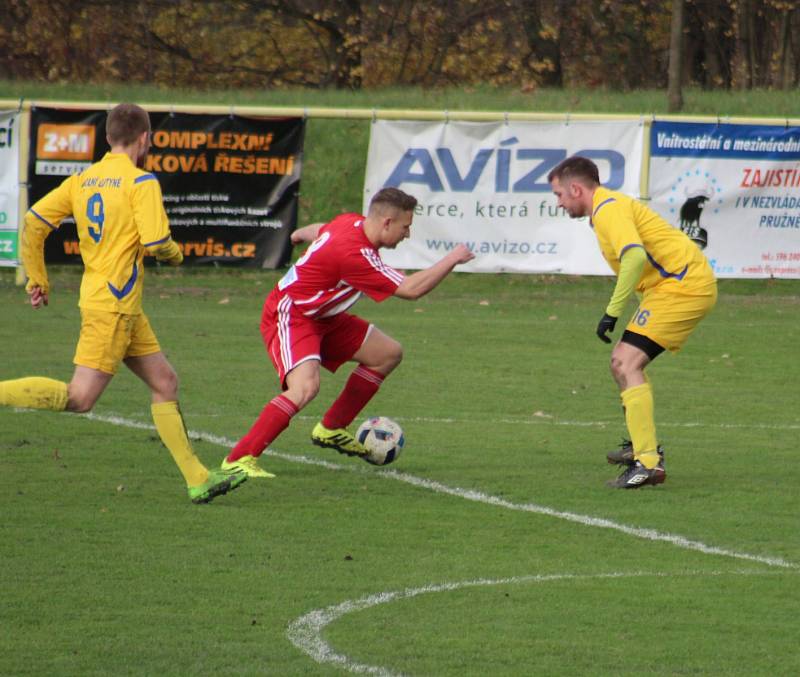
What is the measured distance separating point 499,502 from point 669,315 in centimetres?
155

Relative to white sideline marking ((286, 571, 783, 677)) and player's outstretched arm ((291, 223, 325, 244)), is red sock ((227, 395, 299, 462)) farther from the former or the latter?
white sideline marking ((286, 571, 783, 677))

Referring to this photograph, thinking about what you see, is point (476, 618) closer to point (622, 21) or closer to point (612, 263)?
point (612, 263)

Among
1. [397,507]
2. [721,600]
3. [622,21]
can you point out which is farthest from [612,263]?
[622,21]

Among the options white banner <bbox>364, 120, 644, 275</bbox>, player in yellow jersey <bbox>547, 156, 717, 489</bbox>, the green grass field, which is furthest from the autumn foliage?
player in yellow jersey <bbox>547, 156, 717, 489</bbox>

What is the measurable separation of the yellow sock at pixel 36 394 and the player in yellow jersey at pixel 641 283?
289 cm

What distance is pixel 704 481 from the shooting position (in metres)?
8.78

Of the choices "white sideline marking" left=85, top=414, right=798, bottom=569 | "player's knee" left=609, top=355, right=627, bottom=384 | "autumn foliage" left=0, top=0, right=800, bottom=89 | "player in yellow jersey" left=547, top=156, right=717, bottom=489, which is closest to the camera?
"white sideline marking" left=85, top=414, right=798, bottom=569

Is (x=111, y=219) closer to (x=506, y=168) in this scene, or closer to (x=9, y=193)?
(x=9, y=193)

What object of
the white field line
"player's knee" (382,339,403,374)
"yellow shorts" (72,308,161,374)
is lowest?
the white field line

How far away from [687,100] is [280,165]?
380 inches

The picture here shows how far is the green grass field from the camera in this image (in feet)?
17.8

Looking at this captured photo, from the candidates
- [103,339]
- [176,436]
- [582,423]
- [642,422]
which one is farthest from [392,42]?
[103,339]

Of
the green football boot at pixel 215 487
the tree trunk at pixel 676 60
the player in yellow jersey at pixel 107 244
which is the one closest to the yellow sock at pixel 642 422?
the green football boot at pixel 215 487

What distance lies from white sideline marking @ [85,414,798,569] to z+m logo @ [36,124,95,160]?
8.74m
